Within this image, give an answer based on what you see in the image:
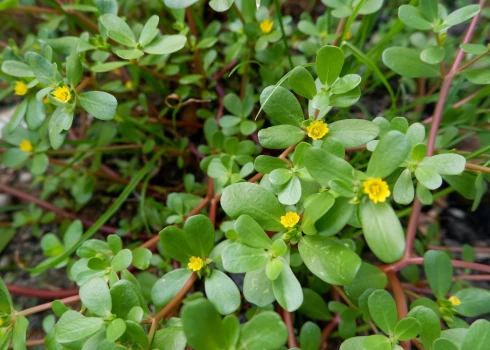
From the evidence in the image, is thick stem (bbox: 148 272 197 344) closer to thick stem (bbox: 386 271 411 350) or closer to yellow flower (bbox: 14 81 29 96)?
thick stem (bbox: 386 271 411 350)

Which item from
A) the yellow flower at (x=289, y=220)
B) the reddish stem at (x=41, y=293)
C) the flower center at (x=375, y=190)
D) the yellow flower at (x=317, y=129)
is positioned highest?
the yellow flower at (x=317, y=129)

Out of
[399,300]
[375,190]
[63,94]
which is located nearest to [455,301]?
[399,300]

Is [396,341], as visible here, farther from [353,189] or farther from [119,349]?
→ [119,349]

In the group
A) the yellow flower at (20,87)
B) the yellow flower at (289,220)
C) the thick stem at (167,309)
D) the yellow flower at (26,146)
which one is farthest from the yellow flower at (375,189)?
the yellow flower at (26,146)

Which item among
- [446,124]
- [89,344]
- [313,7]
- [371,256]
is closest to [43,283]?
[89,344]

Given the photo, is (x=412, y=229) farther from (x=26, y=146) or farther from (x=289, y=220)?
(x=26, y=146)

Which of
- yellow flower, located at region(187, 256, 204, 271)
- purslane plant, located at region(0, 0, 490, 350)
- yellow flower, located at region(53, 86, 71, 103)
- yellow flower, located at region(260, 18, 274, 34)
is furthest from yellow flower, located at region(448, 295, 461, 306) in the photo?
yellow flower, located at region(53, 86, 71, 103)

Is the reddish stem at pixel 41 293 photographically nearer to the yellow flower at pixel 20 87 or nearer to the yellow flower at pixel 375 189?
the yellow flower at pixel 20 87
